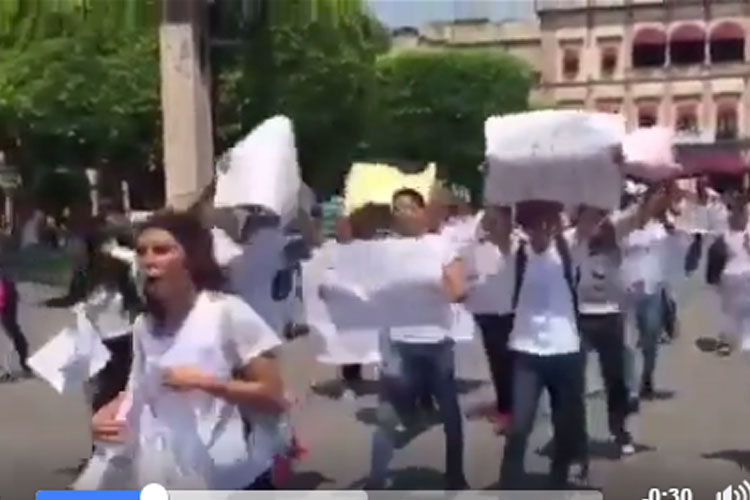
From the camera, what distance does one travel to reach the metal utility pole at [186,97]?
167 inches

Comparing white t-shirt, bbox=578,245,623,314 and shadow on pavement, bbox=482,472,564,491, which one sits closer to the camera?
shadow on pavement, bbox=482,472,564,491

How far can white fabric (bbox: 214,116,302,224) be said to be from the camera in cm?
406

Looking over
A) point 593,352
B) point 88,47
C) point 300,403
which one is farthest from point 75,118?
point 593,352

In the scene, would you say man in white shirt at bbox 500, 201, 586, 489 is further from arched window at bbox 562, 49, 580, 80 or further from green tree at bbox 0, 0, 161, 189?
green tree at bbox 0, 0, 161, 189

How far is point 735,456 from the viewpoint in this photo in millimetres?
4484

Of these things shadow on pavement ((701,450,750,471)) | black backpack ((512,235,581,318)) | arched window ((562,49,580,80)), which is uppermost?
arched window ((562,49,580,80))

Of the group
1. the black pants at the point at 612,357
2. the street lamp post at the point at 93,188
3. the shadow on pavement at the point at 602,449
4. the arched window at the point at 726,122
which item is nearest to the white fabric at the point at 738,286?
the black pants at the point at 612,357

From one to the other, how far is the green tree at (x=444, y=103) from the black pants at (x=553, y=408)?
22.9 inches

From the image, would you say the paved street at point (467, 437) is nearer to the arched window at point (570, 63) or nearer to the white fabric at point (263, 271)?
the white fabric at point (263, 271)

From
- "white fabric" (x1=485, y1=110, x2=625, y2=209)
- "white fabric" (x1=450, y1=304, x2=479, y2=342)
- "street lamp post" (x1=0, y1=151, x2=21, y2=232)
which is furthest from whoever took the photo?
"street lamp post" (x1=0, y1=151, x2=21, y2=232)

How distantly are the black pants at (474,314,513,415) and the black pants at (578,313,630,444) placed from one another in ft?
0.86

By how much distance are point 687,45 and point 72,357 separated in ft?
5.69
